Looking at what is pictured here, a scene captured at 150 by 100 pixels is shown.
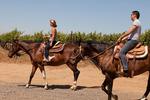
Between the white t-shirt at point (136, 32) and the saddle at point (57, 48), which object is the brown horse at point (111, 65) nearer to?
the white t-shirt at point (136, 32)

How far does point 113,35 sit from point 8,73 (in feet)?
101

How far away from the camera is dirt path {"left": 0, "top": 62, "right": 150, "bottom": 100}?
43.9 feet

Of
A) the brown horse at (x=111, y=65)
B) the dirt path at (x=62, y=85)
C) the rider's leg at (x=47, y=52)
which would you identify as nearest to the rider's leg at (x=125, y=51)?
the brown horse at (x=111, y=65)

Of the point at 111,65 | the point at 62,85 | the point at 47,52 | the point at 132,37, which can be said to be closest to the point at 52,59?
the point at 47,52

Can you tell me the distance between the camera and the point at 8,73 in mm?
23766

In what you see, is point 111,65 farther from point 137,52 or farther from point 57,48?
point 57,48

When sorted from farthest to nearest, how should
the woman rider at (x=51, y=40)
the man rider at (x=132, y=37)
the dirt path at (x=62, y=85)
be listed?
1. the woman rider at (x=51, y=40)
2. the dirt path at (x=62, y=85)
3. the man rider at (x=132, y=37)

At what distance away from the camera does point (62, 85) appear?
711 inches

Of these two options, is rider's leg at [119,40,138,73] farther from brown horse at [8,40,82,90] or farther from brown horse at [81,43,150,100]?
brown horse at [8,40,82,90]

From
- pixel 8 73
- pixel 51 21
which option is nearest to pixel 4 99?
pixel 51 21

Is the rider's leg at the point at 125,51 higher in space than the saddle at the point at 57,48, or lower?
higher

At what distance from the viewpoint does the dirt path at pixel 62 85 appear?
1339 cm

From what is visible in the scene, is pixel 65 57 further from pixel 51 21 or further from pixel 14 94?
pixel 14 94

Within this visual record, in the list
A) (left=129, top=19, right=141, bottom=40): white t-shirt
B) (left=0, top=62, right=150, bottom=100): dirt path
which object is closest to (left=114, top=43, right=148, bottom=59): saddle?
(left=129, top=19, right=141, bottom=40): white t-shirt
